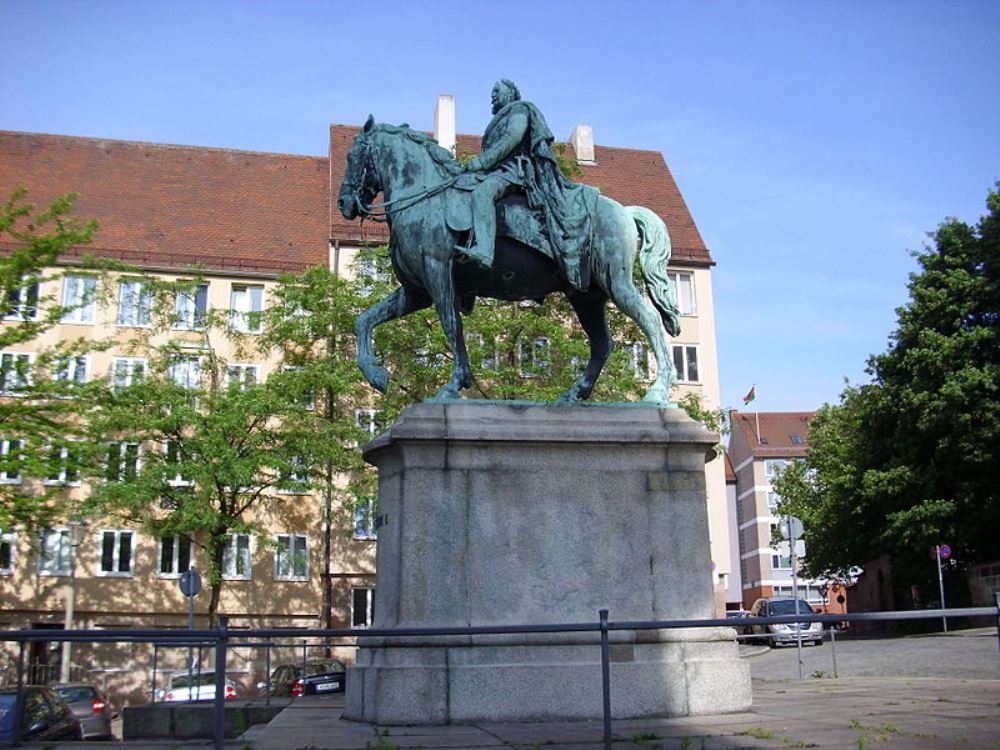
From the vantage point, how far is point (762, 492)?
9369 centimetres

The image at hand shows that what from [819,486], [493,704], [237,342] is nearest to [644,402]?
[493,704]

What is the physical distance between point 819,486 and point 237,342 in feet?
110

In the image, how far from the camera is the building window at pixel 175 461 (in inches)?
1247

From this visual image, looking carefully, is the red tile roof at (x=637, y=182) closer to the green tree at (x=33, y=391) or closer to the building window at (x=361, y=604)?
the building window at (x=361, y=604)

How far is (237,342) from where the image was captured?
126 ft

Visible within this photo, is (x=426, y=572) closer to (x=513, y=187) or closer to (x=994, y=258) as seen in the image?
(x=513, y=187)

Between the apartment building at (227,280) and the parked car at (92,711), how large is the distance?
14929mm

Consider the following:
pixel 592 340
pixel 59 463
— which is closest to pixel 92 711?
pixel 59 463

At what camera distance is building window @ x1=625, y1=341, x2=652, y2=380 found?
32562mm

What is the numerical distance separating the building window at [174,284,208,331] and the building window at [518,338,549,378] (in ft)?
34.9

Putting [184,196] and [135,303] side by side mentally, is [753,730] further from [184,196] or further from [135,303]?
[184,196]

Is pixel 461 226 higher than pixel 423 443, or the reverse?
pixel 461 226

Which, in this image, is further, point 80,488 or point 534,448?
point 80,488

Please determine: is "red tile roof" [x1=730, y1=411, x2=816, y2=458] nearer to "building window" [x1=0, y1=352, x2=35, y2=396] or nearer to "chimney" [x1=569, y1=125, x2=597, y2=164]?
"chimney" [x1=569, y1=125, x2=597, y2=164]
